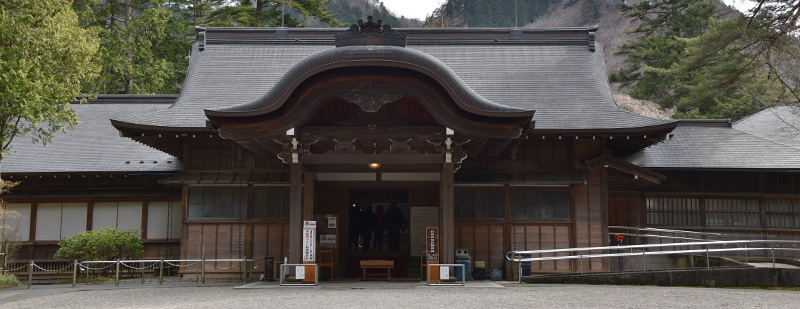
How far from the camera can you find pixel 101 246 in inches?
606

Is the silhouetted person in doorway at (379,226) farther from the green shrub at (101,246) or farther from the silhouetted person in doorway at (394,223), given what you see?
the green shrub at (101,246)

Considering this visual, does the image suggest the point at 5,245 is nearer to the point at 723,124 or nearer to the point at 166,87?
the point at 166,87

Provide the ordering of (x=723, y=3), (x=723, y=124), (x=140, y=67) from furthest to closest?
(x=723, y=3), (x=140, y=67), (x=723, y=124)

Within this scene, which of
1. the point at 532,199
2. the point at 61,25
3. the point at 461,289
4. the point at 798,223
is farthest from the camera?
the point at 798,223

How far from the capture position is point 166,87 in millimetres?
30328

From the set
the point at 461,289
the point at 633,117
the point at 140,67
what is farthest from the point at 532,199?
the point at 140,67

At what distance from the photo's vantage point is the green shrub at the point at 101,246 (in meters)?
15.3

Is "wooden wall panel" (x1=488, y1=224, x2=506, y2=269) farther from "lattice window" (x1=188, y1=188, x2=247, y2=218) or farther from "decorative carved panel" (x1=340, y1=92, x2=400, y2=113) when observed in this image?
"lattice window" (x1=188, y1=188, x2=247, y2=218)

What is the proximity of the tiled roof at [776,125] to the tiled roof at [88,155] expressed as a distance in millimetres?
16497

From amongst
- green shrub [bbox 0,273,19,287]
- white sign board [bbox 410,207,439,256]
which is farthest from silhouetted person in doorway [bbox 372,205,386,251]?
green shrub [bbox 0,273,19,287]

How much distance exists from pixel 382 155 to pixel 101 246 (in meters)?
7.29

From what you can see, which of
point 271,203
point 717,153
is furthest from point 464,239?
point 717,153

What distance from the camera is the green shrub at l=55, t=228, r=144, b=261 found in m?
15.3

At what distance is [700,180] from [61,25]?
15.1 metres
